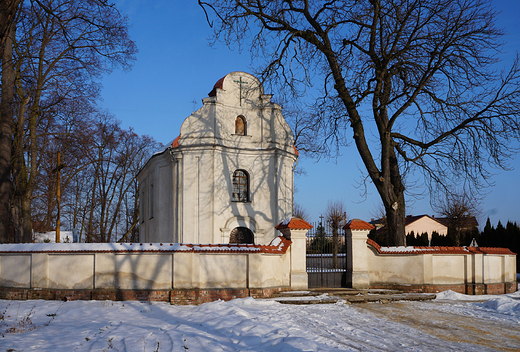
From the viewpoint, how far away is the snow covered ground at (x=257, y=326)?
648 centimetres

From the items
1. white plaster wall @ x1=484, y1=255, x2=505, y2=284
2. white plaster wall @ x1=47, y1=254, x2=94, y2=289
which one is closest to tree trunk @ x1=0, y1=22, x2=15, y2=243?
white plaster wall @ x1=47, y1=254, x2=94, y2=289

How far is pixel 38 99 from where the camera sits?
18359 mm

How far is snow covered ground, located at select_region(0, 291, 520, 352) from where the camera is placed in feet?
21.3

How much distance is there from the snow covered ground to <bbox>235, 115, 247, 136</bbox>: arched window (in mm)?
12276

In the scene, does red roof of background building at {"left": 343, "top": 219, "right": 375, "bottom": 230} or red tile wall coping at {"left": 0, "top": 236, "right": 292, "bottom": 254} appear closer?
red tile wall coping at {"left": 0, "top": 236, "right": 292, "bottom": 254}

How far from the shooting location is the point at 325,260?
1480 cm

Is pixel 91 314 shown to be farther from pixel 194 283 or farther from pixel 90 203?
pixel 90 203

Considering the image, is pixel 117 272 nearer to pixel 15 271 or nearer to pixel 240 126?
pixel 15 271

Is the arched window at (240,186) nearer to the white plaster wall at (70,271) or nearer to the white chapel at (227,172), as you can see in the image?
the white chapel at (227,172)

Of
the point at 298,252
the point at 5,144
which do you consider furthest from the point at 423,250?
the point at 5,144

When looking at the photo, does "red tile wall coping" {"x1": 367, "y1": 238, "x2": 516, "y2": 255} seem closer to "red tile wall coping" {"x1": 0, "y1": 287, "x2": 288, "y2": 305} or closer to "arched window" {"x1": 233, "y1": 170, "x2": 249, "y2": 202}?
"red tile wall coping" {"x1": 0, "y1": 287, "x2": 288, "y2": 305}

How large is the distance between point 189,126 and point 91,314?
518 inches

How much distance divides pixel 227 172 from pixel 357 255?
900cm

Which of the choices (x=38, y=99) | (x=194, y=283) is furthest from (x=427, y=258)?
(x=38, y=99)
